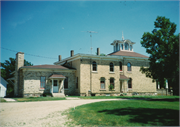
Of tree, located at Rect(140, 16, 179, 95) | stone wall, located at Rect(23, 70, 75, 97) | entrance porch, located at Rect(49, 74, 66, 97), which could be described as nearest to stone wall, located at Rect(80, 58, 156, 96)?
entrance porch, located at Rect(49, 74, 66, 97)

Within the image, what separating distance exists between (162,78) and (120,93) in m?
12.9

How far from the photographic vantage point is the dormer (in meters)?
39.9

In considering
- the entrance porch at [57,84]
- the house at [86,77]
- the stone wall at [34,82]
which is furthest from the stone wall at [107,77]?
the stone wall at [34,82]

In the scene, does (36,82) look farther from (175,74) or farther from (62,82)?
(175,74)

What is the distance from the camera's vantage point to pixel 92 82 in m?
30.3

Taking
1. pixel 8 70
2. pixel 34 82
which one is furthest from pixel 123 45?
pixel 8 70

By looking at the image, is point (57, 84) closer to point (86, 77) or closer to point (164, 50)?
point (86, 77)

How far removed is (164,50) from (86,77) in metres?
14.5

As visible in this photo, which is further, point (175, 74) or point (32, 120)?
point (175, 74)

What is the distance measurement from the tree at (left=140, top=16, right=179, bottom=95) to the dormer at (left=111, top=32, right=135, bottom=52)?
691 inches

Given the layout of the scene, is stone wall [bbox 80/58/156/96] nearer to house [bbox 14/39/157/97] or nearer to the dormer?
house [bbox 14/39/157/97]

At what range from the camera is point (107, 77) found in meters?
31.5

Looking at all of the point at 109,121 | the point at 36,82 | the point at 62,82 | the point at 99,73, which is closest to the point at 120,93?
the point at 99,73

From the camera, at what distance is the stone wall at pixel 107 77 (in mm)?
29812
